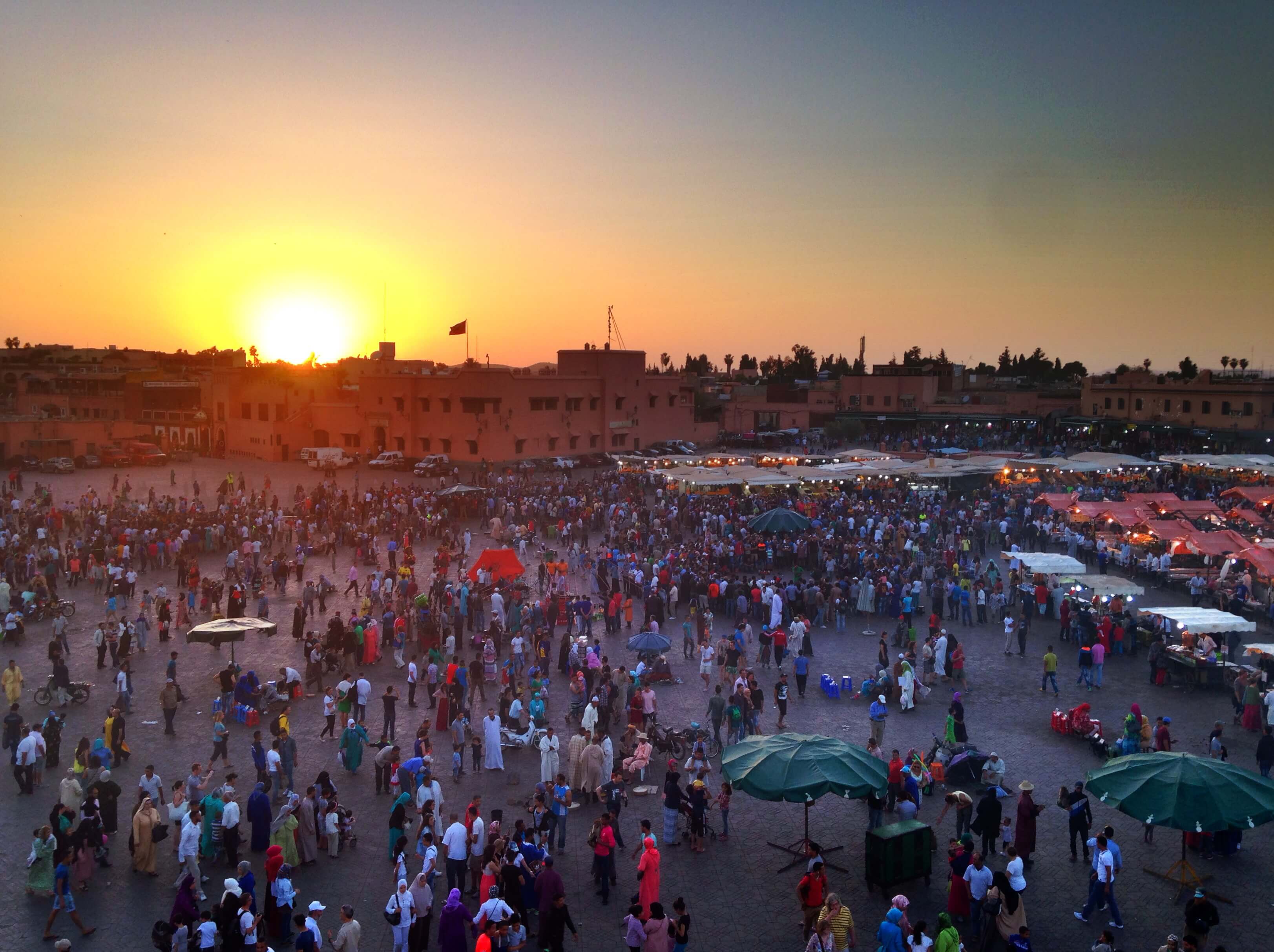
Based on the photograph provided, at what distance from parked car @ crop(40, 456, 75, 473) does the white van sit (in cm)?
1104

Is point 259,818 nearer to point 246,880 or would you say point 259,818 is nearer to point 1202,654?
point 246,880

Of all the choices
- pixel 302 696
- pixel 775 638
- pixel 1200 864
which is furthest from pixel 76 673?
pixel 1200 864

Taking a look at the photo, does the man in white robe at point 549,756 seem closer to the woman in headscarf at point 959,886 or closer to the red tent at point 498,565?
the woman in headscarf at point 959,886

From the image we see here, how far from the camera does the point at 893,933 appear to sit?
7699 mm

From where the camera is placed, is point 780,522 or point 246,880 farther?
point 780,522

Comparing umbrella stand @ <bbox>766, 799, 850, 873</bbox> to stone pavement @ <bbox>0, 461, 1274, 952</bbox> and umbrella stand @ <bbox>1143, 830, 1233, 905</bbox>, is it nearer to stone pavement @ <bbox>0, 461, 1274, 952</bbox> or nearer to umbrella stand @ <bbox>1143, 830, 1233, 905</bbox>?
stone pavement @ <bbox>0, 461, 1274, 952</bbox>

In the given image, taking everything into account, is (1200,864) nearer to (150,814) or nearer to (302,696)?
(150,814)

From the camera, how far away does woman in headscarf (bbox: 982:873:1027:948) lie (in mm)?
8336

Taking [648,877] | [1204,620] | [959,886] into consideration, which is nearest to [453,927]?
[648,877]

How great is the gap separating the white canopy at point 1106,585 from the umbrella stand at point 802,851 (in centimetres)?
1105

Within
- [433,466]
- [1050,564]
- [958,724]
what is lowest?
[958,724]

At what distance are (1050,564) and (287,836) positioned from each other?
16383 millimetres

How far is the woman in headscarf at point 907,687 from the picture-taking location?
50.1 ft

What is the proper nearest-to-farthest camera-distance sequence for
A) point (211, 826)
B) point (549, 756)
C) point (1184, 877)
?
point (1184, 877) < point (211, 826) < point (549, 756)
